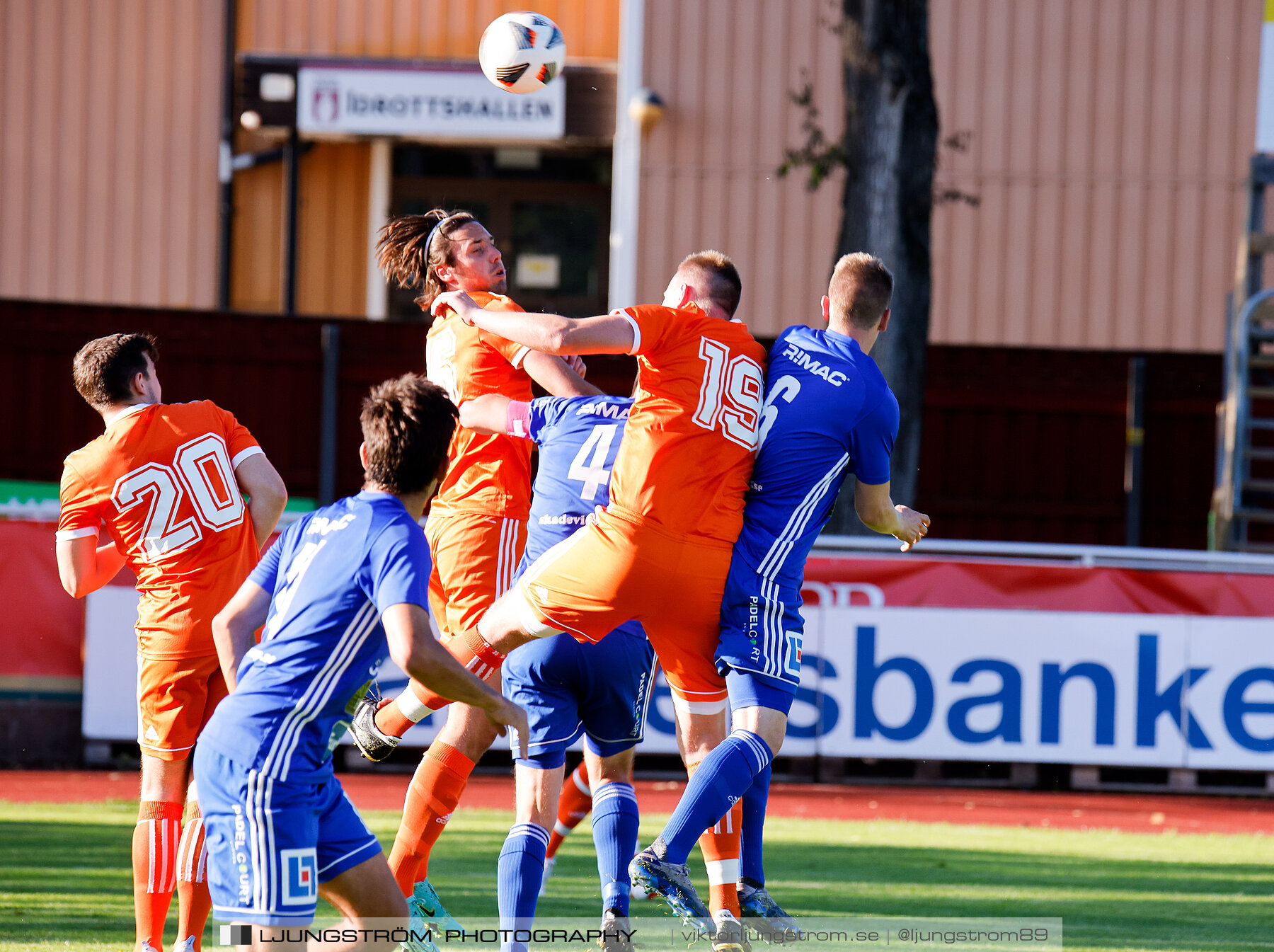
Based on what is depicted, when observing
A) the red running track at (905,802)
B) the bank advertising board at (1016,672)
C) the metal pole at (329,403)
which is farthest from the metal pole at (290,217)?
the red running track at (905,802)

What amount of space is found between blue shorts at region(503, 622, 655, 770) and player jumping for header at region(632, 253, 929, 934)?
0.34 meters

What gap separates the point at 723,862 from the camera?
5395 millimetres

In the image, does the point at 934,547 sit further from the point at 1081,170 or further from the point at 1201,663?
the point at 1081,170

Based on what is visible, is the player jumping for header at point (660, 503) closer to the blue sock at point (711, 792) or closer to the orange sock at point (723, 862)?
the orange sock at point (723, 862)

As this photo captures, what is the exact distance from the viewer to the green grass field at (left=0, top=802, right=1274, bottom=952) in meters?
6.16

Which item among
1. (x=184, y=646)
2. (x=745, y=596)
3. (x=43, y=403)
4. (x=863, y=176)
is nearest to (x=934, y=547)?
(x=863, y=176)

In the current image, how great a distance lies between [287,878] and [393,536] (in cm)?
87

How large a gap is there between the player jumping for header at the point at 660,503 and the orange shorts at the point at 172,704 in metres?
0.89

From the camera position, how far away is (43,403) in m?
17.2

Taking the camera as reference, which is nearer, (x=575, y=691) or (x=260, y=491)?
(x=575, y=691)

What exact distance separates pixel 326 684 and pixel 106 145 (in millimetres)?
16140

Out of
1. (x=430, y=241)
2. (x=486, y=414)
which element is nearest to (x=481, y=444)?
(x=486, y=414)

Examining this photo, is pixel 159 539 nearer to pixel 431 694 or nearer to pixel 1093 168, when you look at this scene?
pixel 431 694

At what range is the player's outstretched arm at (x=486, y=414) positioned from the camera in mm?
5551
